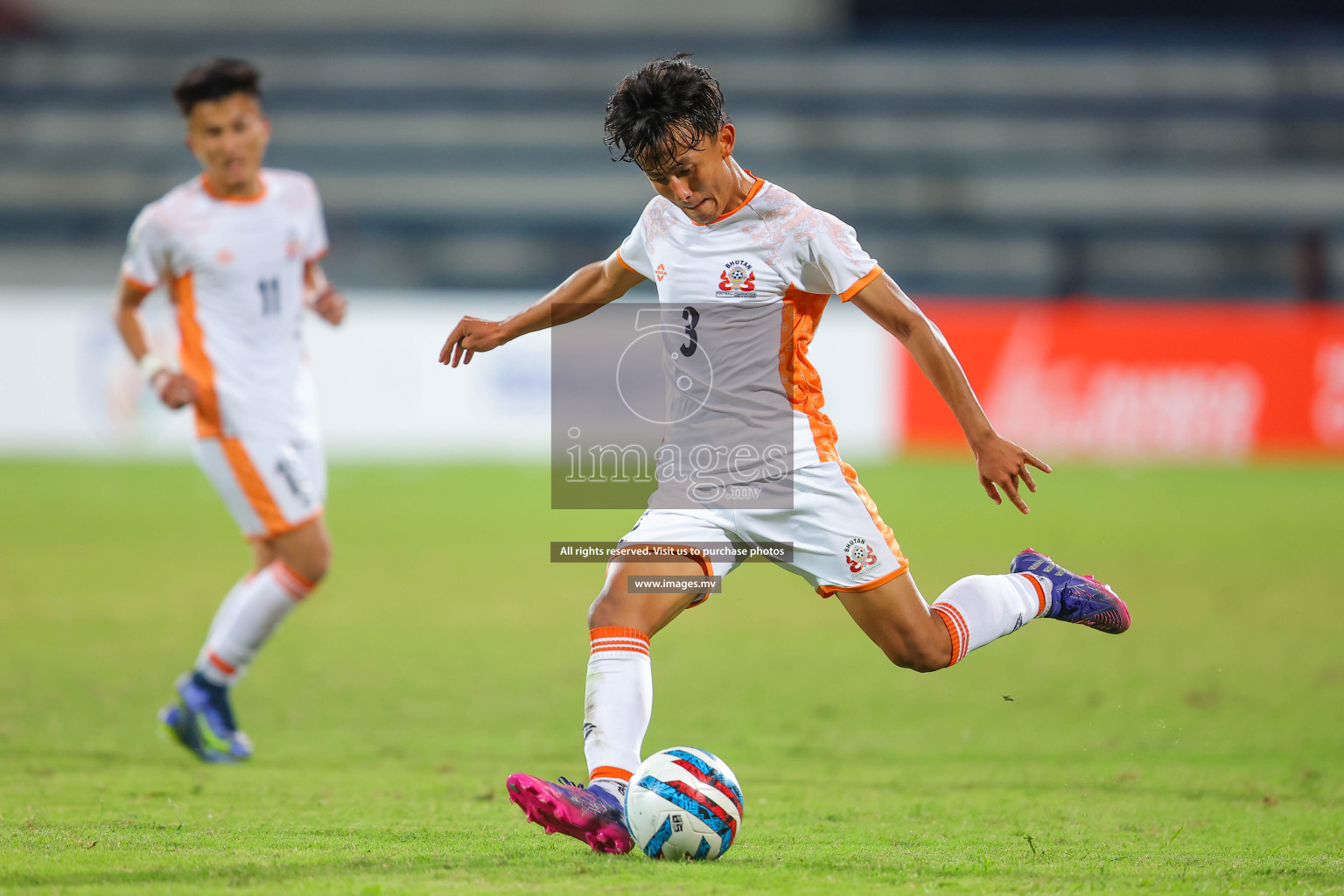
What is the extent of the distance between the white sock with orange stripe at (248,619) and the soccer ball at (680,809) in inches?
89.4

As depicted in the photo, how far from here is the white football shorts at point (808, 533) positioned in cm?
378

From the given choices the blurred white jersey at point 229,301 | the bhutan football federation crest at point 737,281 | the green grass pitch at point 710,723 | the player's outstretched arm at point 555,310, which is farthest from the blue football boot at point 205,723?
the bhutan football federation crest at point 737,281

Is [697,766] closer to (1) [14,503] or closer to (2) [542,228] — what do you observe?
(1) [14,503]

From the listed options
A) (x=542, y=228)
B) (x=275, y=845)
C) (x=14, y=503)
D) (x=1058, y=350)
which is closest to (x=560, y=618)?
(x=275, y=845)

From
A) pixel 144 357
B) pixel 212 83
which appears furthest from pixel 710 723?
pixel 212 83

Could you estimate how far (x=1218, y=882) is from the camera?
3.30 meters

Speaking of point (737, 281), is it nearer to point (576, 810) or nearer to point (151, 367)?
point (576, 810)

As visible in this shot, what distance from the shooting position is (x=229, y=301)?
17.6 feet

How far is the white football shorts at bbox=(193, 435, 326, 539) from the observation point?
5.25 metres

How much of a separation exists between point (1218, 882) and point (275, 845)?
7.86 ft

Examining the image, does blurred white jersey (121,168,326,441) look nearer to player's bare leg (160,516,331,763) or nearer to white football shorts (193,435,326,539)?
white football shorts (193,435,326,539)

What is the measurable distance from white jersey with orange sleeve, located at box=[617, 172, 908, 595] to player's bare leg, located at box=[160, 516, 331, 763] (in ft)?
6.30

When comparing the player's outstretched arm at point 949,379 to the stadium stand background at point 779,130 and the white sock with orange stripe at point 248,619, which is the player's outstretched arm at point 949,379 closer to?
the white sock with orange stripe at point 248,619

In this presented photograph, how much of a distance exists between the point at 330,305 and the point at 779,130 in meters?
19.7
